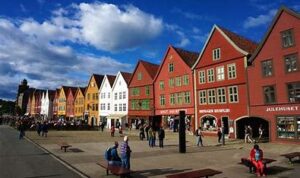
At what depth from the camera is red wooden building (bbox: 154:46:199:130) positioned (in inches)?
1854

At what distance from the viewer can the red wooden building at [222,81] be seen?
124 ft

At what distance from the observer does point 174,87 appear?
5050 centimetres

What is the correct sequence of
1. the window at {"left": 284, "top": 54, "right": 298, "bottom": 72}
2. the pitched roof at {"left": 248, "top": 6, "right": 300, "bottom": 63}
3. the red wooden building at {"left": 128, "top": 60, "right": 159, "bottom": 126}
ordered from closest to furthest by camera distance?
the window at {"left": 284, "top": 54, "right": 298, "bottom": 72} → the pitched roof at {"left": 248, "top": 6, "right": 300, "bottom": 63} → the red wooden building at {"left": 128, "top": 60, "right": 159, "bottom": 126}

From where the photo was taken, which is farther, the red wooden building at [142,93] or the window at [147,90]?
the window at [147,90]

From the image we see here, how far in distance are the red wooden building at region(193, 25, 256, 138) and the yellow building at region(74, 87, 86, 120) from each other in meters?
46.2

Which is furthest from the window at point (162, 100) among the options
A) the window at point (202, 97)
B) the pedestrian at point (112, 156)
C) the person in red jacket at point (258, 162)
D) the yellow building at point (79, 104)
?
the pedestrian at point (112, 156)

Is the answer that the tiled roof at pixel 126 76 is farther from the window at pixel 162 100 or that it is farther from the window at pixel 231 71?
the window at pixel 231 71

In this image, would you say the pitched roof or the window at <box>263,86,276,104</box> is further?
the window at <box>263,86,276,104</box>

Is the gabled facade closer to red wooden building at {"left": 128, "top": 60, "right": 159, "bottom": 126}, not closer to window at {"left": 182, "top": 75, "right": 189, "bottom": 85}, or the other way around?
red wooden building at {"left": 128, "top": 60, "right": 159, "bottom": 126}

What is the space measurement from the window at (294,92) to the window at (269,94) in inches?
76.5

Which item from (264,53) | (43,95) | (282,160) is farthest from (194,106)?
(43,95)

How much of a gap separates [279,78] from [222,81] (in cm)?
879

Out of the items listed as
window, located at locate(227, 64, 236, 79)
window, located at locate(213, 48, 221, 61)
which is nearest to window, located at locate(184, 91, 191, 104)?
window, located at locate(213, 48, 221, 61)

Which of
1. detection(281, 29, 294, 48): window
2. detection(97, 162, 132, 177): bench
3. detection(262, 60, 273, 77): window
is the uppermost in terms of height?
detection(281, 29, 294, 48): window
